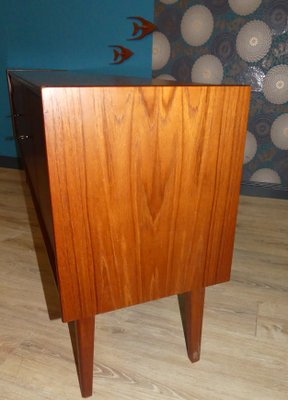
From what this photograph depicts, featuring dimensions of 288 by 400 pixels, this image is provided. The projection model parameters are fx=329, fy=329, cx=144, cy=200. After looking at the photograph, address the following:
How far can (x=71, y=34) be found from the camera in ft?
7.56

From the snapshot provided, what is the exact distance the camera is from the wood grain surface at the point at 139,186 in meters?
0.61

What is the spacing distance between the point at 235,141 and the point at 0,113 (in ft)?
7.89

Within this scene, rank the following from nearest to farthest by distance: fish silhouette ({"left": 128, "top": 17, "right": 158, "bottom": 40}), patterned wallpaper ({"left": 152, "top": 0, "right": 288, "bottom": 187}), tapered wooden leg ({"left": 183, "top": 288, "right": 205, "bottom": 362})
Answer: tapered wooden leg ({"left": 183, "top": 288, "right": 205, "bottom": 362}) → patterned wallpaper ({"left": 152, "top": 0, "right": 288, "bottom": 187}) → fish silhouette ({"left": 128, "top": 17, "right": 158, "bottom": 40})

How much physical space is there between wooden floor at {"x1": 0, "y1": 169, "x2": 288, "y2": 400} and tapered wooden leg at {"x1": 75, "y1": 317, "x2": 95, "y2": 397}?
0.17ft

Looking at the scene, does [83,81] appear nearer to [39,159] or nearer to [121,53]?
[39,159]

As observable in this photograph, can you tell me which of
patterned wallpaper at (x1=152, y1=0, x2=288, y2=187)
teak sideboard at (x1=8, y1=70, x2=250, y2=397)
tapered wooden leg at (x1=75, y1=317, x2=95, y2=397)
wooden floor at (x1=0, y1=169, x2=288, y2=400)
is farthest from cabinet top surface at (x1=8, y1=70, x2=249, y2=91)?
patterned wallpaper at (x1=152, y1=0, x2=288, y2=187)

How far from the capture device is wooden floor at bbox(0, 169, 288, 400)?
2.94 feet

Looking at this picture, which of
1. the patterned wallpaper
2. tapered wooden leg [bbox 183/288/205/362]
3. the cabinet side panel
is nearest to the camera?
the cabinet side panel

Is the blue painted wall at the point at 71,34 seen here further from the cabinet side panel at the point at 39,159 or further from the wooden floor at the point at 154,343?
the wooden floor at the point at 154,343

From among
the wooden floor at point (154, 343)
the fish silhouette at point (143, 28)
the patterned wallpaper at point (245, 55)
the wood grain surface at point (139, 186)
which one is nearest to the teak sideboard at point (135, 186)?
the wood grain surface at point (139, 186)

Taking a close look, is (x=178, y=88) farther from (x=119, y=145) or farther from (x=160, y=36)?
(x=160, y=36)

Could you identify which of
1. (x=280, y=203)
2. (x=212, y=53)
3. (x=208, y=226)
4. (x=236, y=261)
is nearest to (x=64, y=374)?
(x=208, y=226)

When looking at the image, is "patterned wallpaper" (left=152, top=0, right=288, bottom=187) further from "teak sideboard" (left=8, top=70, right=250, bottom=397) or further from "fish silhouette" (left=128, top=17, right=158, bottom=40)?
"teak sideboard" (left=8, top=70, right=250, bottom=397)

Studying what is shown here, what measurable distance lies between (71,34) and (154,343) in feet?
6.94
